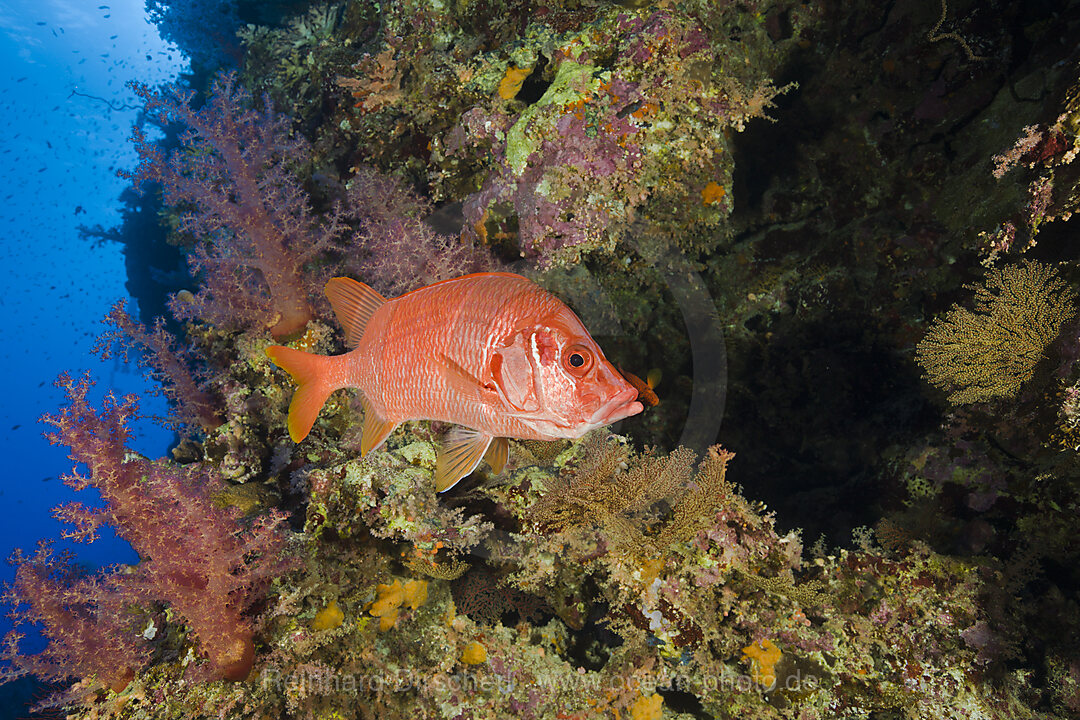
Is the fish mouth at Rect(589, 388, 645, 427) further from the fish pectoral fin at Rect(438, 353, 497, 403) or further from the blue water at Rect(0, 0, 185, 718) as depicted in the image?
the blue water at Rect(0, 0, 185, 718)

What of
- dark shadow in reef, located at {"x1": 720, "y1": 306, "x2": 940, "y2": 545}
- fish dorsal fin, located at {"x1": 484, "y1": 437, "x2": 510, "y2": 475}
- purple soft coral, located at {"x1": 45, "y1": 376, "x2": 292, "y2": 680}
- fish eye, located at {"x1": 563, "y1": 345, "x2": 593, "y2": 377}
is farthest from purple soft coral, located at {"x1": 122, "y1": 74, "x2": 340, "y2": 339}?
dark shadow in reef, located at {"x1": 720, "y1": 306, "x2": 940, "y2": 545}

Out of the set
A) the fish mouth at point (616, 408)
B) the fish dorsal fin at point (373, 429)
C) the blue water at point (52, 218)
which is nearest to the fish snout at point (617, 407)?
the fish mouth at point (616, 408)

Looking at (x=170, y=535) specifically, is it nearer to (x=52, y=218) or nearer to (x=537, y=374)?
(x=537, y=374)

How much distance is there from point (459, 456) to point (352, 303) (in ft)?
3.38

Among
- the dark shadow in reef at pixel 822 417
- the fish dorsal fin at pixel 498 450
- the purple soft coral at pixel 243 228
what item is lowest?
the dark shadow in reef at pixel 822 417

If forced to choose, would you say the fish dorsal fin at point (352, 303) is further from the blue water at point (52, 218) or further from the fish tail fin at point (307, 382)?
the blue water at point (52, 218)

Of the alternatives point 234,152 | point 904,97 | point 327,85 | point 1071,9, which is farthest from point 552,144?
point 327,85

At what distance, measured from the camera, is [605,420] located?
5.71ft

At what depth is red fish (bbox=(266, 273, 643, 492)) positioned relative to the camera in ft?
5.74

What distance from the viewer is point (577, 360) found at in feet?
5.74

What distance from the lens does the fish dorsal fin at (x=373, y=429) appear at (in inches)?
90.1

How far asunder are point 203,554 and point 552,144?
4.15m

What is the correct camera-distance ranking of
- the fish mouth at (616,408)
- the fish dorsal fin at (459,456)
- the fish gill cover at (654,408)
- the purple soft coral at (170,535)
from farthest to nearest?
the fish gill cover at (654,408) < the purple soft coral at (170,535) < the fish dorsal fin at (459,456) < the fish mouth at (616,408)

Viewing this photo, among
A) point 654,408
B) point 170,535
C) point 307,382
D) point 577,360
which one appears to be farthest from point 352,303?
point 654,408
